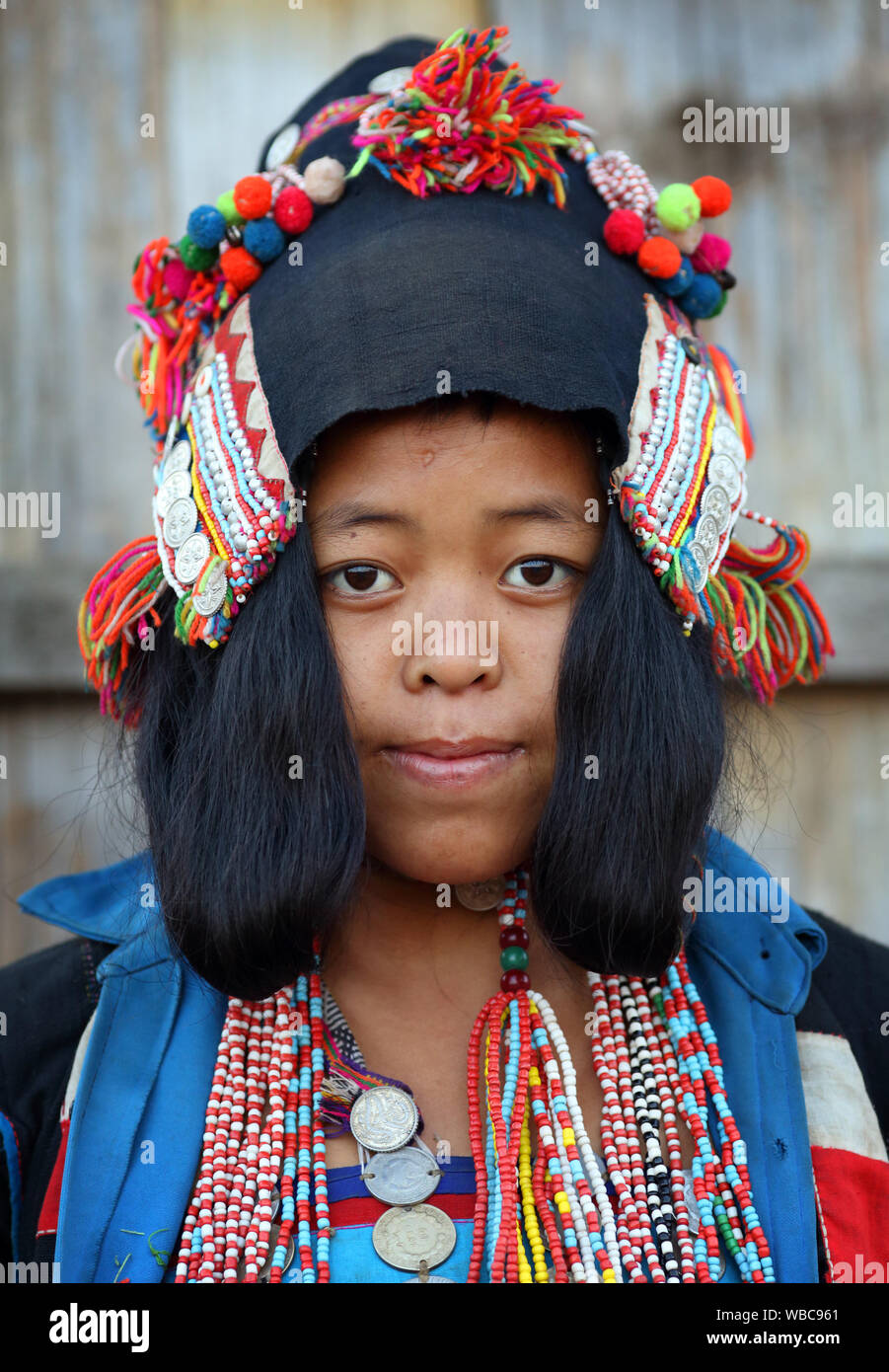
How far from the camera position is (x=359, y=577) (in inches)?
60.1

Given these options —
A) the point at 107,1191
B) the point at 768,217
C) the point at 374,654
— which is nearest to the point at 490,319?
the point at 374,654

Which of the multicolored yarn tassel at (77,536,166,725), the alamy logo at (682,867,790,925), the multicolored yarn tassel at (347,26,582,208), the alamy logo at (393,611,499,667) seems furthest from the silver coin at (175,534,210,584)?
the alamy logo at (682,867,790,925)

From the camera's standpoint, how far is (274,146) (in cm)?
185

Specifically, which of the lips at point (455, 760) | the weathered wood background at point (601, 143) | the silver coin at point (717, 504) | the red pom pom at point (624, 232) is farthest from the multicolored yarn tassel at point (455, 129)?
the weathered wood background at point (601, 143)

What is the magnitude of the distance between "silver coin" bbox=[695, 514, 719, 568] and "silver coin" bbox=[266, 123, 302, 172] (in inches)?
29.6

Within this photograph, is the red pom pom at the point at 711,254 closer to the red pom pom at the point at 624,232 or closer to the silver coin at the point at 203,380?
the red pom pom at the point at 624,232

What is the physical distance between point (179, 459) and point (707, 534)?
2.10ft

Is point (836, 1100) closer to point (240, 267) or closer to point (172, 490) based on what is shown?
point (172, 490)

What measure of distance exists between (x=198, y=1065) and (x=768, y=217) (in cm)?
204

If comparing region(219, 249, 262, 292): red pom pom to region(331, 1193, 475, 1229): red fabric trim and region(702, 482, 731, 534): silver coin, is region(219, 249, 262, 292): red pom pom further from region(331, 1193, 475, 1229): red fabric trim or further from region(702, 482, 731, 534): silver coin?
region(331, 1193, 475, 1229): red fabric trim

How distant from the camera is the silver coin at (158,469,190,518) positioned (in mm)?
1598

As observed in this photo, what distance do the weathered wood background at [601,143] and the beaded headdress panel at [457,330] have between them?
3.11ft

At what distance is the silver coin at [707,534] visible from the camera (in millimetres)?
1595

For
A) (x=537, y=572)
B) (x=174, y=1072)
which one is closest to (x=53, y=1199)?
(x=174, y=1072)
